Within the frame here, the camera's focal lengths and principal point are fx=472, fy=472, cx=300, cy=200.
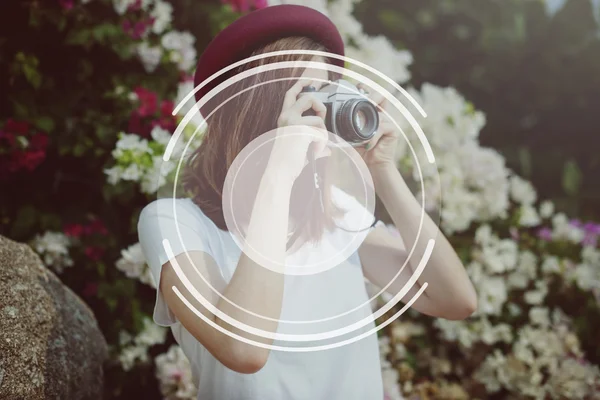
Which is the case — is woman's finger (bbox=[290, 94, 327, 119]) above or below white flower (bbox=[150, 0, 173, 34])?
below

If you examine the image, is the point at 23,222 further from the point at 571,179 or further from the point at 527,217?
the point at 571,179

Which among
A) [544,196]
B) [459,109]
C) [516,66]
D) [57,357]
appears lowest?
[57,357]

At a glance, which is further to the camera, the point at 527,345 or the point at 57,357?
the point at 527,345

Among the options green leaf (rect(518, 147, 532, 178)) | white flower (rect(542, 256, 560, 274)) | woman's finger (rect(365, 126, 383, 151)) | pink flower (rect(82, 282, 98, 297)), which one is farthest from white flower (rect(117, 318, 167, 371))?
green leaf (rect(518, 147, 532, 178))

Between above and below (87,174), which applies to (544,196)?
above

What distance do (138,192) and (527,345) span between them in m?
1.55

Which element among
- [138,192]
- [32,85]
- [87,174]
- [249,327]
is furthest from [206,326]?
[32,85]

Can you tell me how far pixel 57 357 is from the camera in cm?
98

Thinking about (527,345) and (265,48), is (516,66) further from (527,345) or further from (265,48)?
(265,48)

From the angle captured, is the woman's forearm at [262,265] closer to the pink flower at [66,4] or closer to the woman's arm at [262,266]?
the woman's arm at [262,266]

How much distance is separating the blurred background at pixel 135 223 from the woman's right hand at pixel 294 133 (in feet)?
0.90
